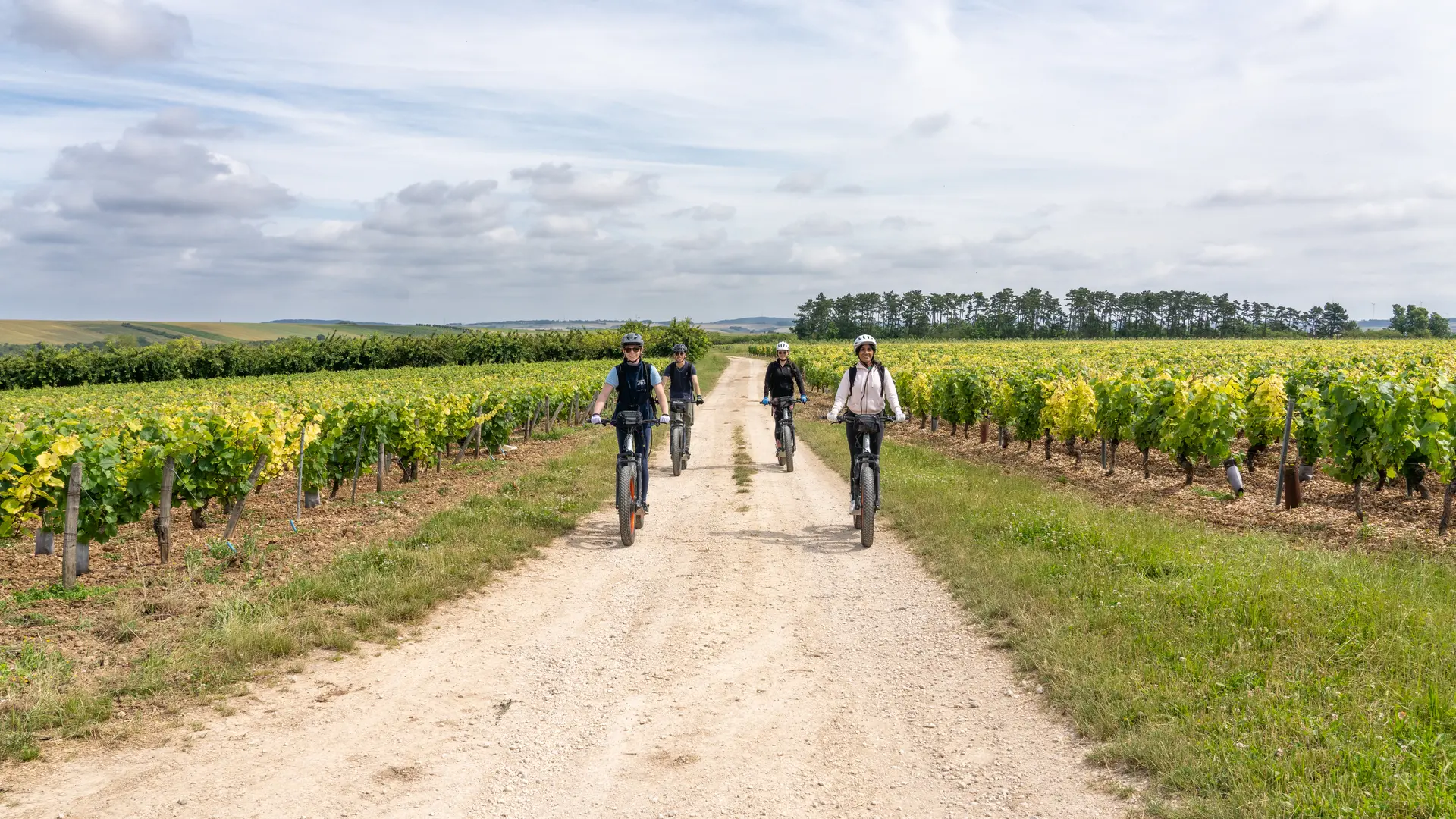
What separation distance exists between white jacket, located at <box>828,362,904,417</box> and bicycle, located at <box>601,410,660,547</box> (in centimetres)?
210

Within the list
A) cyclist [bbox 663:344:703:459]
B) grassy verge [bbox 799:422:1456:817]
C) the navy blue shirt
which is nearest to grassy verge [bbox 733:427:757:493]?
cyclist [bbox 663:344:703:459]

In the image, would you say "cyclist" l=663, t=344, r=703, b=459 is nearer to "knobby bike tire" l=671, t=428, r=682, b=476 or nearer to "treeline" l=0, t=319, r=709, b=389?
"knobby bike tire" l=671, t=428, r=682, b=476

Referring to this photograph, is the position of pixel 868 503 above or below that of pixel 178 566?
above

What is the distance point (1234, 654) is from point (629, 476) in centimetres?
568

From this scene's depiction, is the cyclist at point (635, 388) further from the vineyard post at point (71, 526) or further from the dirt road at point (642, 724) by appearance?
the vineyard post at point (71, 526)

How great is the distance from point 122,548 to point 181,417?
1.54 m

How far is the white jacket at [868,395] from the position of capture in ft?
30.3

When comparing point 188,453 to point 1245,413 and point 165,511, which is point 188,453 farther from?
point 1245,413

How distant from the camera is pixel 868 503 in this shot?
29.4 feet

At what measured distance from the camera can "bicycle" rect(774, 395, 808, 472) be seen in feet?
48.3

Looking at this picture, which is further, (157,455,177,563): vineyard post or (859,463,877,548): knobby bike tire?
(859,463,877,548): knobby bike tire

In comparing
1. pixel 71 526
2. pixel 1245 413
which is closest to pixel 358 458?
pixel 71 526

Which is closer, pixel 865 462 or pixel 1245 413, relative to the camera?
pixel 865 462

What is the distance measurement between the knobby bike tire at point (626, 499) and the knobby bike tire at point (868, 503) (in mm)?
2426
